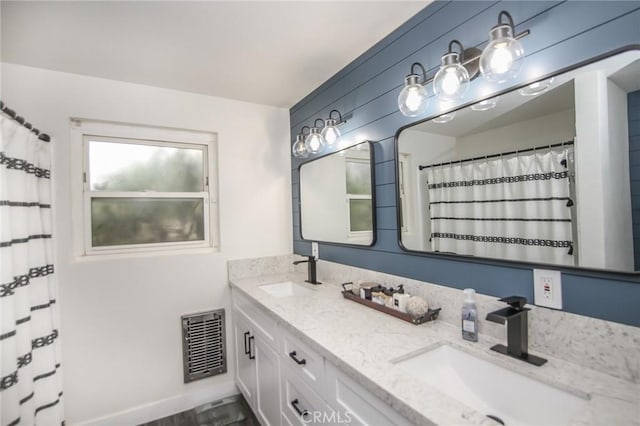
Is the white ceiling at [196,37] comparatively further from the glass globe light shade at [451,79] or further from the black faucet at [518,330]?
the black faucet at [518,330]

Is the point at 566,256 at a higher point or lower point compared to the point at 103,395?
higher

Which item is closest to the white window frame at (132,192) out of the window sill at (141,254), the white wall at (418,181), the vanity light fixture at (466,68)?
the window sill at (141,254)

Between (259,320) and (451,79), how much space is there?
5.19 feet

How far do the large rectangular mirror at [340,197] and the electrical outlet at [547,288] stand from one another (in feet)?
2.80

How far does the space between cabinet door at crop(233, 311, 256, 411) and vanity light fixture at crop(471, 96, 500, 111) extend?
178 centimetres

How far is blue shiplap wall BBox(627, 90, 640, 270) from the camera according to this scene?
0.83 metres

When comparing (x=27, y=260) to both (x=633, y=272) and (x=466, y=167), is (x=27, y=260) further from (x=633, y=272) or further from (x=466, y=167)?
(x=633, y=272)

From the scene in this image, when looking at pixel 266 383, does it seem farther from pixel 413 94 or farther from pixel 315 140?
pixel 413 94

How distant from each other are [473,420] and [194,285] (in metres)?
2.02

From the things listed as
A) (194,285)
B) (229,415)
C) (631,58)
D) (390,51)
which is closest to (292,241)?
(194,285)

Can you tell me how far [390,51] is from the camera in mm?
1618

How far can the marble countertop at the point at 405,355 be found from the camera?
0.73m

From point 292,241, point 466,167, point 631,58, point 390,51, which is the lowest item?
point 292,241

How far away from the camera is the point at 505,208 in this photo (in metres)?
1.16
